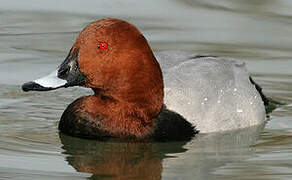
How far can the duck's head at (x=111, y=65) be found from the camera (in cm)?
739

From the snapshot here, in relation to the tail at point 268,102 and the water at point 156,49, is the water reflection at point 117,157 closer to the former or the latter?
the water at point 156,49

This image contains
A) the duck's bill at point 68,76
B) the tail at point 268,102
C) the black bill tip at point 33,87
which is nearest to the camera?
the black bill tip at point 33,87

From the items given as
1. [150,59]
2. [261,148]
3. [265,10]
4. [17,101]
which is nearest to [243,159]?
[261,148]

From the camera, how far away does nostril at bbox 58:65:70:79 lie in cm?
742

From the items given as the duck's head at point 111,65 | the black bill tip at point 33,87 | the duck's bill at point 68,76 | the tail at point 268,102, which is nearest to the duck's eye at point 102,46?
the duck's head at point 111,65

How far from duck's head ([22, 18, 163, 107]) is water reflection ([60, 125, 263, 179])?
0.38m

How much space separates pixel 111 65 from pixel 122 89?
20cm

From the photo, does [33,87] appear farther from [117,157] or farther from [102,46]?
[117,157]

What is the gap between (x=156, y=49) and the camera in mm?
10305

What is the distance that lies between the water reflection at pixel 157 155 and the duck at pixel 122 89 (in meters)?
0.08

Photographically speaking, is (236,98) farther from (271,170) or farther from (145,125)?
(271,170)

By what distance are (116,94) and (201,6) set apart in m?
4.34

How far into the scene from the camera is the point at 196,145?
303 inches

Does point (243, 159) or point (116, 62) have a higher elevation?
point (116, 62)
